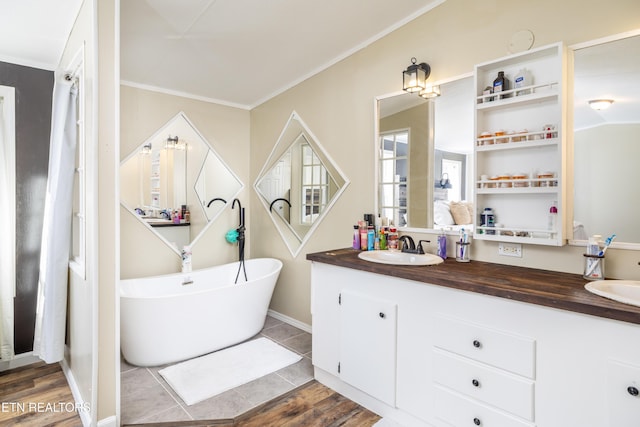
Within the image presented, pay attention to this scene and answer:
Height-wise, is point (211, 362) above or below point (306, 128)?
below

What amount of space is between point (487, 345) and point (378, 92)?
193 centimetres

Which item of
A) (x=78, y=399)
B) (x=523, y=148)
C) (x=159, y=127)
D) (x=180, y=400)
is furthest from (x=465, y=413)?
(x=159, y=127)

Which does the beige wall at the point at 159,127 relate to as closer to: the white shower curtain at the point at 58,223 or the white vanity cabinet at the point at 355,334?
the white shower curtain at the point at 58,223

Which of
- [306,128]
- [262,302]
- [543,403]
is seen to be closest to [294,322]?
[262,302]

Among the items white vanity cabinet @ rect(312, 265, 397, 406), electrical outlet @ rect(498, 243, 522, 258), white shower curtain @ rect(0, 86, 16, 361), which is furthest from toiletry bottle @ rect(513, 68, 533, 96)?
white shower curtain @ rect(0, 86, 16, 361)

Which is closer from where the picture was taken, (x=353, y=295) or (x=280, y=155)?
(x=353, y=295)

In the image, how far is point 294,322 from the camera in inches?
137

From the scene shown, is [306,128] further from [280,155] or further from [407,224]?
[407,224]

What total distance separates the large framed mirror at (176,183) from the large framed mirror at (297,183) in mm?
515

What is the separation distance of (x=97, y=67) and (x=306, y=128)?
72.1 inches

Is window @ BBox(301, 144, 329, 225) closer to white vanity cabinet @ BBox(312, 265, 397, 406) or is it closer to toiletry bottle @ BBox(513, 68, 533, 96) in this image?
white vanity cabinet @ BBox(312, 265, 397, 406)

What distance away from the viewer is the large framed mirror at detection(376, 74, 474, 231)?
87.0 inches

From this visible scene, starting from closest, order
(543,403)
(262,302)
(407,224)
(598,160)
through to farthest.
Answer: (543,403) → (598,160) → (407,224) → (262,302)

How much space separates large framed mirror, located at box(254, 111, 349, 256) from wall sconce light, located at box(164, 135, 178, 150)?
92 centimetres
